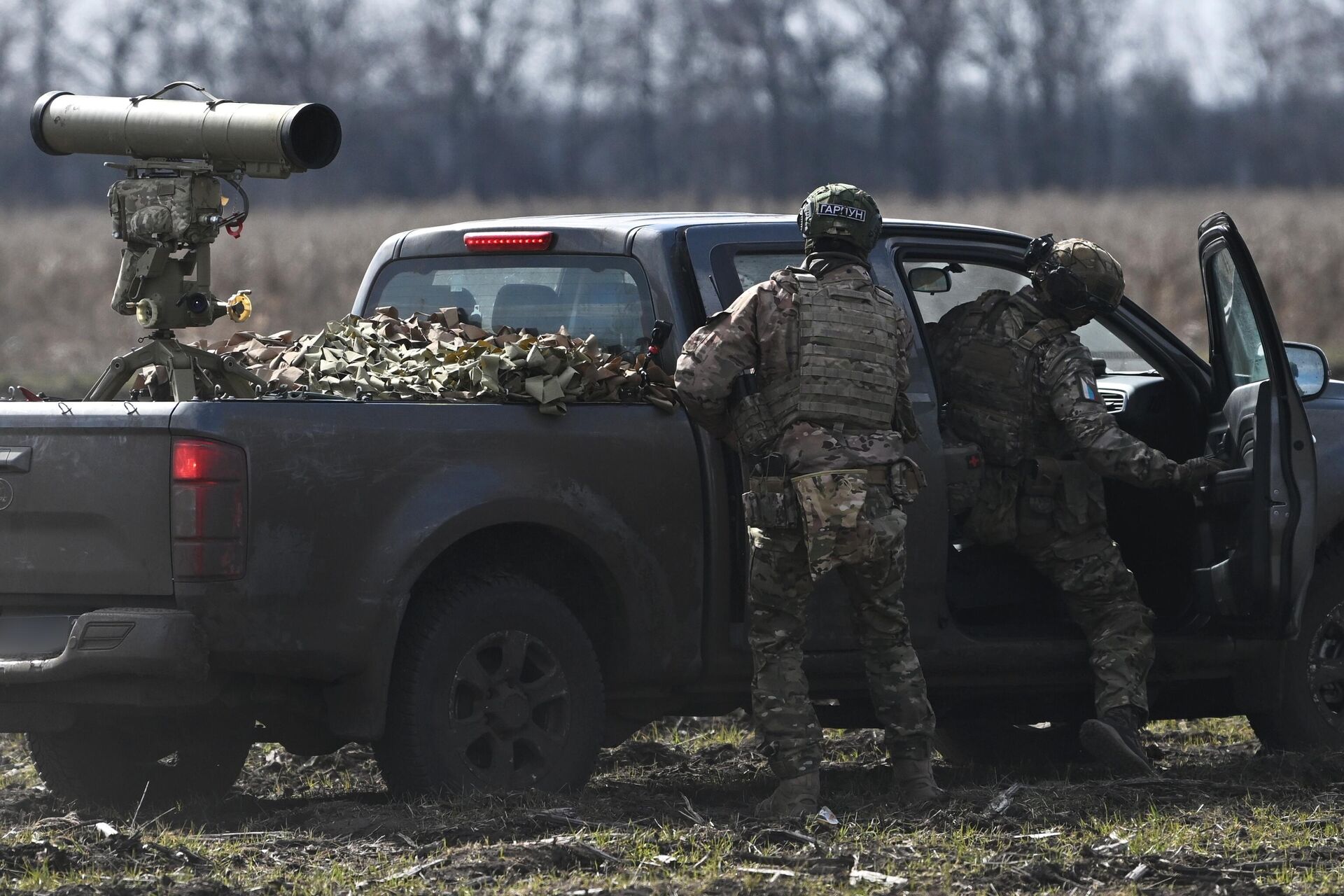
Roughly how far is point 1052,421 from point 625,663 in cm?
170

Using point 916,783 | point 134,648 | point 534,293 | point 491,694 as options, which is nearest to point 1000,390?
point 916,783

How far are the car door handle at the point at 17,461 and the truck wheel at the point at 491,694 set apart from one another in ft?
3.50

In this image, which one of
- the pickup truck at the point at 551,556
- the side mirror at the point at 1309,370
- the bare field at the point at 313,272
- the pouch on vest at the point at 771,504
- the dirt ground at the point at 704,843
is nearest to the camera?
the dirt ground at the point at 704,843

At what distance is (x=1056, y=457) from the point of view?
6508 millimetres

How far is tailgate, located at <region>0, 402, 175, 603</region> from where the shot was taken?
5004mm

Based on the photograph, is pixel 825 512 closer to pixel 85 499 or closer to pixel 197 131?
pixel 85 499

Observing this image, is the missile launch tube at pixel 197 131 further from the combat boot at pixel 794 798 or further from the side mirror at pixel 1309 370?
the side mirror at pixel 1309 370

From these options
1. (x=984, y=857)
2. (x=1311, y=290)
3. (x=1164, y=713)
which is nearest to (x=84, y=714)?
(x=984, y=857)

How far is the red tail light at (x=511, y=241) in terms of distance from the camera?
249 inches

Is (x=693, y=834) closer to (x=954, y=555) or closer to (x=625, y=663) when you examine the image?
(x=625, y=663)

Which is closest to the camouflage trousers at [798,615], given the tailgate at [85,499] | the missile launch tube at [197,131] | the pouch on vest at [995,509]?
the pouch on vest at [995,509]

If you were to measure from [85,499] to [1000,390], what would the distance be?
290 centimetres

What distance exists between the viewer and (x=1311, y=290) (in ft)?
86.5

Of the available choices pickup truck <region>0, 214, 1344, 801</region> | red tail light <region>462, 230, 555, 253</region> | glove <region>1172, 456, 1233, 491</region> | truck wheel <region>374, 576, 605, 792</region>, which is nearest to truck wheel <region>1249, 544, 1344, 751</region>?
pickup truck <region>0, 214, 1344, 801</region>
